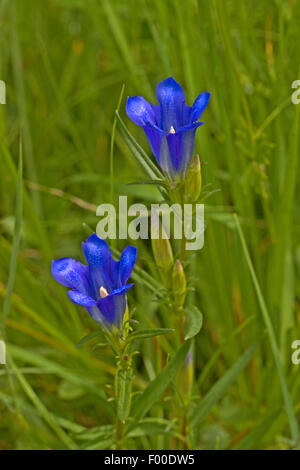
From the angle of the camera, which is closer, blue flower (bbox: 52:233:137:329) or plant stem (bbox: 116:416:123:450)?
blue flower (bbox: 52:233:137:329)

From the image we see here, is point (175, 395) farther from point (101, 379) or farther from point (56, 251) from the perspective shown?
point (56, 251)

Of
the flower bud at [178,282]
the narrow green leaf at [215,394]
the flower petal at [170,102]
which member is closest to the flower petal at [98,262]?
the flower bud at [178,282]

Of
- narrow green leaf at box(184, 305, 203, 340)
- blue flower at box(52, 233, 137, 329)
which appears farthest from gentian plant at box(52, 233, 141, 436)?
narrow green leaf at box(184, 305, 203, 340)

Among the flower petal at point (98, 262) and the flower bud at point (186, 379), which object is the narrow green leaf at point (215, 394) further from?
the flower petal at point (98, 262)

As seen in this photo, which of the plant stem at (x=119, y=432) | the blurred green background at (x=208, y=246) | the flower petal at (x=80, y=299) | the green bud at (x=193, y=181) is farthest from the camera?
the blurred green background at (x=208, y=246)

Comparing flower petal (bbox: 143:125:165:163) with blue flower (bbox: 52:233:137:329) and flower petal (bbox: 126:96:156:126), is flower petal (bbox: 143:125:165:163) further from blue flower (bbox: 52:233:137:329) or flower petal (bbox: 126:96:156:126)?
blue flower (bbox: 52:233:137:329)
